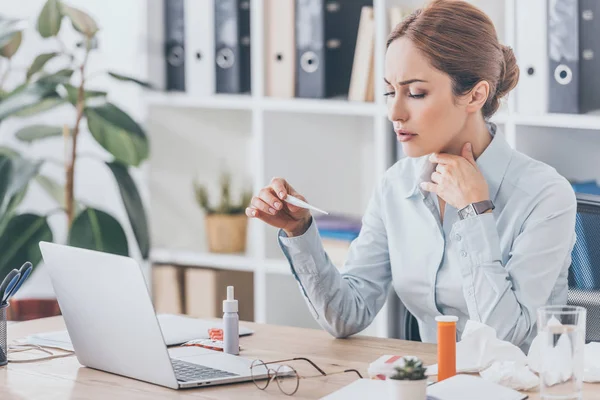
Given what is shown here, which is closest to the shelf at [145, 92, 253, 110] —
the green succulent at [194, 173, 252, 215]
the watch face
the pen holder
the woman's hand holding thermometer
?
the green succulent at [194, 173, 252, 215]

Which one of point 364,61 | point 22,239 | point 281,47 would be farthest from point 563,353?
point 22,239

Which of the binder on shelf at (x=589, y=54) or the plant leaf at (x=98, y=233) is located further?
the plant leaf at (x=98, y=233)

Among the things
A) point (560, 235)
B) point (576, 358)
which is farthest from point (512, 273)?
point (576, 358)

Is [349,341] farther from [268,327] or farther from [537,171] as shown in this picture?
[537,171]

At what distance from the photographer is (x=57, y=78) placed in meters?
3.12

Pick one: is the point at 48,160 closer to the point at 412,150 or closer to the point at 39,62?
the point at 39,62

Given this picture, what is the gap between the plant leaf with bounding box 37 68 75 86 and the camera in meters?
3.09

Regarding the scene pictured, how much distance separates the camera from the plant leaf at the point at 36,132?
10.2 ft

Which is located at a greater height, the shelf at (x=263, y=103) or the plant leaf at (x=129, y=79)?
the plant leaf at (x=129, y=79)

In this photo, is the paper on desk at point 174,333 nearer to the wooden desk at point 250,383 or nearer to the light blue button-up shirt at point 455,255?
the wooden desk at point 250,383

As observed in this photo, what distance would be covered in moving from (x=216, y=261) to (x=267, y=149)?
415mm

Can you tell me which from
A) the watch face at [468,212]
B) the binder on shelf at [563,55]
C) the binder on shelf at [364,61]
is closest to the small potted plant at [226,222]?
the binder on shelf at [364,61]

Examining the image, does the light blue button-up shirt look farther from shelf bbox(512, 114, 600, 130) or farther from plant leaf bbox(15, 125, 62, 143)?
plant leaf bbox(15, 125, 62, 143)

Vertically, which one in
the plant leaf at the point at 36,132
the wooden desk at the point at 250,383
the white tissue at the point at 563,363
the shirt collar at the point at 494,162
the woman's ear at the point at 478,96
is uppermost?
the woman's ear at the point at 478,96
